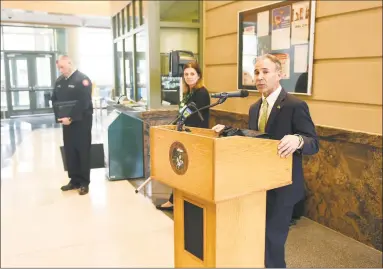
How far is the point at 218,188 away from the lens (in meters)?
1.34

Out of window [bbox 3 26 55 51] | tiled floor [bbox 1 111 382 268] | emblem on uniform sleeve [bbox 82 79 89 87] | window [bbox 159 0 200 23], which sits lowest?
tiled floor [bbox 1 111 382 268]

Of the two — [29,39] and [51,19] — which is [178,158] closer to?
[51,19]

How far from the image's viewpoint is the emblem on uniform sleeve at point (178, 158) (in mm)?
1483

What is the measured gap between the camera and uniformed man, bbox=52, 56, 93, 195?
380 cm

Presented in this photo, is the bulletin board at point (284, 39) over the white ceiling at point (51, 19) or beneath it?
beneath

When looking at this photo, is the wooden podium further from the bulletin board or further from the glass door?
the glass door

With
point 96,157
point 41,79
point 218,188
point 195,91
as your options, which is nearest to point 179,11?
point 195,91

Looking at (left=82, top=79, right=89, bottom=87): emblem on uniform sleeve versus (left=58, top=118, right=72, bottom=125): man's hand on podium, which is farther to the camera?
(left=82, top=79, right=89, bottom=87): emblem on uniform sleeve

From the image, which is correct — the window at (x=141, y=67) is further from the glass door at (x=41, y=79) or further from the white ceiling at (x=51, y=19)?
the glass door at (x=41, y=79)

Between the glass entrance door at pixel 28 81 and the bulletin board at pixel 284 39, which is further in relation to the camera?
the glass entrance door at pixel 28 81

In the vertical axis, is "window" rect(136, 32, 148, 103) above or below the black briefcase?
above

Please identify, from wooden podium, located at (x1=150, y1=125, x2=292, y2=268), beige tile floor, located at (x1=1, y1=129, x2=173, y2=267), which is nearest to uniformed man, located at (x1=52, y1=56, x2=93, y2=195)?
beige tile floor, located at (x1=1, y1=129, x2=173, y2=267)

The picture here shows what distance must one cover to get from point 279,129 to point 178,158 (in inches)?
22.7

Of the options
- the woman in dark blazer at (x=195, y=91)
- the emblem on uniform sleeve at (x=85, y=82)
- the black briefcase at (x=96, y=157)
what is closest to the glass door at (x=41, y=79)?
the black briefcase at (x=96, y=157)
